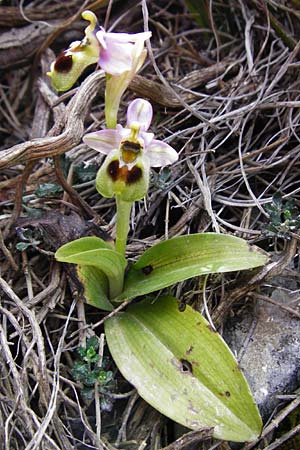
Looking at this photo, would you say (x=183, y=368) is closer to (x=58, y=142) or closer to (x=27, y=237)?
(x=27, y=237)

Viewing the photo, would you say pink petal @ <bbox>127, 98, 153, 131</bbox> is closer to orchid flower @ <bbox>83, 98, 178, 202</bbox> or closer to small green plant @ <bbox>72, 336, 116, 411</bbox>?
orchid flower @ <bbox>83, 98, 178, 202</bbox>

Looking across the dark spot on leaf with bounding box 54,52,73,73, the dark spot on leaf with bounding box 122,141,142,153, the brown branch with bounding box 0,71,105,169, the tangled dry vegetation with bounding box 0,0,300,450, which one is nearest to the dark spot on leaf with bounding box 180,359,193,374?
the tangled dry vegetation with bounding box 0,0,300,450

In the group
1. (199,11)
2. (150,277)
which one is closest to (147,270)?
(150,277)

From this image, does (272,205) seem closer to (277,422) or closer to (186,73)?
(277,422)

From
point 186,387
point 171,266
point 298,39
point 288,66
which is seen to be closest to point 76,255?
point 171,266

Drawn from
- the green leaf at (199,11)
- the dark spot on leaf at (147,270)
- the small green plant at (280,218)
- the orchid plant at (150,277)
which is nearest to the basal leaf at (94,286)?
the orchid plant at (150,277)
